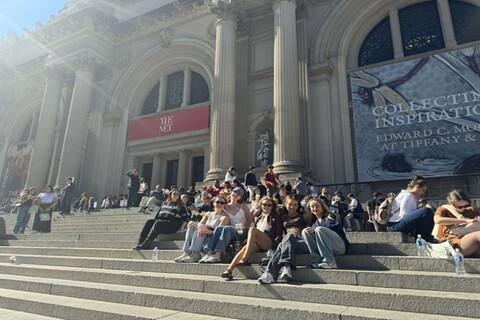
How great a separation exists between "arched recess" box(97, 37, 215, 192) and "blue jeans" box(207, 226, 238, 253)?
14.6 meters

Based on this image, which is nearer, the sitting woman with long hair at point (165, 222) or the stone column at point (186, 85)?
the sitting woman with long hair at point (165, 222)

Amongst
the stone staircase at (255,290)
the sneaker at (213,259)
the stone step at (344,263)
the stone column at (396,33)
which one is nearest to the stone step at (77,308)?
the stone staircase at (255,290)

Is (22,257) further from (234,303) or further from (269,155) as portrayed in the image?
(269,155)

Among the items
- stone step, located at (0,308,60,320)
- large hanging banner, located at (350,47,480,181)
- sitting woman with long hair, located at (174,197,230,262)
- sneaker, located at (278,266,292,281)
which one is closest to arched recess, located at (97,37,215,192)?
large hanging banner, located at (350,47,480,181)

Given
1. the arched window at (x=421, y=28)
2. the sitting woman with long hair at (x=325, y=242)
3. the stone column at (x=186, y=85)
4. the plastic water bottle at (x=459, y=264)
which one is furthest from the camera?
the stone column at (x=186, y=85)

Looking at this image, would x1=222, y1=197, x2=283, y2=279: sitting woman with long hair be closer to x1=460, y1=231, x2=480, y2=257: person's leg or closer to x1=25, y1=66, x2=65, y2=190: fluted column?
x1=460, y1=231, x2=480, y2=257: person's leg

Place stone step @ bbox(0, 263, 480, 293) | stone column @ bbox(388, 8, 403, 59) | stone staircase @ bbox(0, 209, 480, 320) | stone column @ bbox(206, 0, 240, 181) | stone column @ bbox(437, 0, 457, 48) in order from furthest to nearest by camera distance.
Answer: stone column @ bbox(206, 0, 240, 181)
stone column @ bbox(388, 8, 403, 59)
stone column @ bbox(437, 0, 457, 48)
stone step @ bbox(0, 263, 480, 293)
stone staircase @ bbox(0, 209, 480, 320)

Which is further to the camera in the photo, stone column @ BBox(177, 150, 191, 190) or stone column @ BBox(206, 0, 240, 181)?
stone column @ BBox(177, 150, 191, 190)

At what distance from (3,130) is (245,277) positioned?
30.5m

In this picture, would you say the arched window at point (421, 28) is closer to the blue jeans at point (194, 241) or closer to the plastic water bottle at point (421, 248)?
the plastic water bottle at point (421, 248)

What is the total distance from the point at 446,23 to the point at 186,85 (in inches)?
533

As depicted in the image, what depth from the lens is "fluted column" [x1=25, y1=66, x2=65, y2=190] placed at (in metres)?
20.3

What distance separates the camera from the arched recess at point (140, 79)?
784 inches

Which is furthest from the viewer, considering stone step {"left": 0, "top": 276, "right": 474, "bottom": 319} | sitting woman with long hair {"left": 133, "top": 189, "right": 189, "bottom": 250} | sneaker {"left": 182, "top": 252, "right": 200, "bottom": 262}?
sitting woman with long hair {"left": 133, "top": 189, "right": 189, "bottom": 250}
